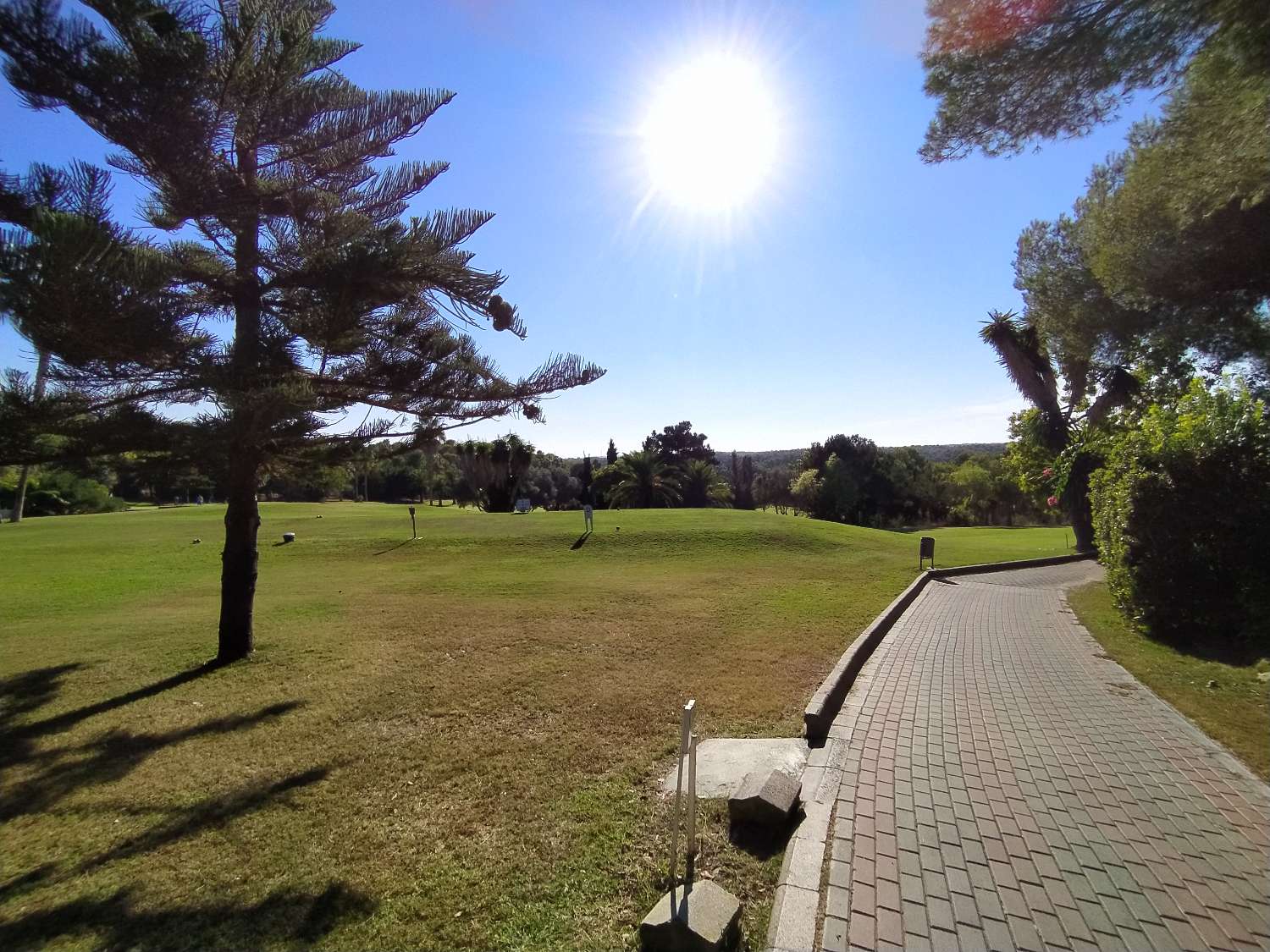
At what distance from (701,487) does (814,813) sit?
137 ft

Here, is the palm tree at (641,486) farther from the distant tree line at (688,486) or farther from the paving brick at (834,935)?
the paving brick at (834,935)

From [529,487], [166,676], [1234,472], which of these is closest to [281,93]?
[166,676]

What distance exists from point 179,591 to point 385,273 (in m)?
11.2

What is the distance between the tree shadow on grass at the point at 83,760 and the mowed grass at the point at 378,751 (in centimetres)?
2

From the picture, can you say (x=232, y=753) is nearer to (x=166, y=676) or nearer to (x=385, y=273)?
(x=166, y=676)

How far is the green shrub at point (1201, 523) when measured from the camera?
6918 millimetres

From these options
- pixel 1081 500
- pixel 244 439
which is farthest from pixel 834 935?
pixel 1081 500

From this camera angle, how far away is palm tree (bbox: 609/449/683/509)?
3812 cm

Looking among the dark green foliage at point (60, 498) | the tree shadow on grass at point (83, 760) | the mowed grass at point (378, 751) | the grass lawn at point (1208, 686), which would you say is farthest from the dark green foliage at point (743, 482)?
the tree shadow on grass at point (83, 760)

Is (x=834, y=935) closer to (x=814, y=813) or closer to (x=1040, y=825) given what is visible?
(x=814, y=813)

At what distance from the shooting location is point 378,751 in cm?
478

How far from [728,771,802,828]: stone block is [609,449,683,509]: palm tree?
34.2 metres

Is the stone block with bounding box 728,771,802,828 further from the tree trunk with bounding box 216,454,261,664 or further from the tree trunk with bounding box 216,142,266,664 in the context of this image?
the tree trunk with bounding box 216,454,261,664

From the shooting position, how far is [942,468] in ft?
202
